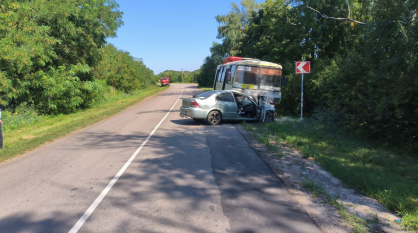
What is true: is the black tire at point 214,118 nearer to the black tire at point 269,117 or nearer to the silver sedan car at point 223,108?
the silver sedan car at point 223,108

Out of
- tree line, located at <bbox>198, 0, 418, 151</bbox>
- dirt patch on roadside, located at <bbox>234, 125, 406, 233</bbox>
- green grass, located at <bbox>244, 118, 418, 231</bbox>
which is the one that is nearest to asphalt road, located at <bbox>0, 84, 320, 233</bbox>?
dirt patch on roadside, located at <bbox>234, 125, 406, 233</bbox>

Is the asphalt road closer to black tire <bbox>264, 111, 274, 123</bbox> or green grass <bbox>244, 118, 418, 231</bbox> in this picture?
green grass <bbox>244, 118, 418, 231</bbox>

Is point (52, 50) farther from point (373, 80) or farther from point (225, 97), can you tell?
point (373, 80)

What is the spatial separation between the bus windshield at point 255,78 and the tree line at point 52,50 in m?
9.52

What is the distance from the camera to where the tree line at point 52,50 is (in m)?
14.4

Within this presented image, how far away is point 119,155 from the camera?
27.3ft

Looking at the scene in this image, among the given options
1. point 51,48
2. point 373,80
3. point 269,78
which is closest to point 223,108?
point 269,78

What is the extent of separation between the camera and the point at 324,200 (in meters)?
5.19

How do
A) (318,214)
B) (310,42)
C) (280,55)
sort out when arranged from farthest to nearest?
(280,55), (310,42), (318,214)

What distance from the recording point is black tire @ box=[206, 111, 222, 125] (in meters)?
13.5

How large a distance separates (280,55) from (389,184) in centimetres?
1987

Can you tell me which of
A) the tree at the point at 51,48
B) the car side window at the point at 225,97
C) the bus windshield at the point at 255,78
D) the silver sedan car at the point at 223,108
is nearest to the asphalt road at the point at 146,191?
the silver sedan car at the point at 223,108

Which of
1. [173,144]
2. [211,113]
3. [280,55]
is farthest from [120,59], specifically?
[173,144]

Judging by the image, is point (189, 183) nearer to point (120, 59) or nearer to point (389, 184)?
point (389, 184)
